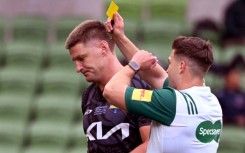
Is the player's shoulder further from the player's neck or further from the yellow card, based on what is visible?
the yellow card

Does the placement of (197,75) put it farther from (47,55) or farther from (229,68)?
(47,55)

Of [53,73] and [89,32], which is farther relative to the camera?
[53,73]

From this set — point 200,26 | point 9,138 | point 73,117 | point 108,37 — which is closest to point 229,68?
point 200,26

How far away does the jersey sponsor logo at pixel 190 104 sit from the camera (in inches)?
190

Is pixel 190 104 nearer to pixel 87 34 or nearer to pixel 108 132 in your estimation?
pixel 108 132

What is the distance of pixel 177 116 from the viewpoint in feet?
15.8

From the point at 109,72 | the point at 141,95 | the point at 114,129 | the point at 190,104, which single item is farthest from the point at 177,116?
the point at 109,72

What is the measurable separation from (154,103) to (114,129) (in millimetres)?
501

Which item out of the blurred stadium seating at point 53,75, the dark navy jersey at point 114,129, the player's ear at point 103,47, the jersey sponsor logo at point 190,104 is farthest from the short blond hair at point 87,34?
the blurred stadium seating at point 53,75

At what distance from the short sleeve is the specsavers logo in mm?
154

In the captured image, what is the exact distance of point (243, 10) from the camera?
10.6 metres

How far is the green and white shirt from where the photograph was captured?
479 cm

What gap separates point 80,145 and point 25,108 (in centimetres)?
98

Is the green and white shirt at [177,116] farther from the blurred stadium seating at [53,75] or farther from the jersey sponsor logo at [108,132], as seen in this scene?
the blurred stadium seating at [53,75]
